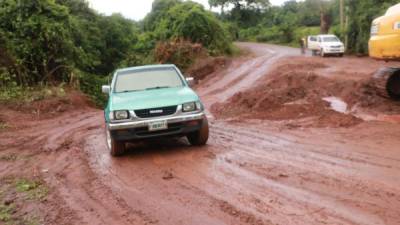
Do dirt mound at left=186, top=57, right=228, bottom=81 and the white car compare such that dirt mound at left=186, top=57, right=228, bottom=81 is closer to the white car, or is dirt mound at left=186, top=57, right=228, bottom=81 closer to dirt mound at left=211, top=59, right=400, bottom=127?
the white car

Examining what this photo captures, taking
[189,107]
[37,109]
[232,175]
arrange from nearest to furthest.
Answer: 1. [232,175]
2. [189,107]
3. [37,109]

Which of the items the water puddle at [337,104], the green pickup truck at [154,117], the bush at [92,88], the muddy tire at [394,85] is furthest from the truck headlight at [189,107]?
the bush at [92,88]

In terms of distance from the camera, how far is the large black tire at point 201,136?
8210 mm

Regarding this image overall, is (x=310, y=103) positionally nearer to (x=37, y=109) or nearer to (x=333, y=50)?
(x=37, y=109)

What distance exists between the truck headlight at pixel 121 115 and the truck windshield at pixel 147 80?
1219 millimetres

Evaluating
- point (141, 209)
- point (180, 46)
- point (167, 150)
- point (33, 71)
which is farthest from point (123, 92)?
point (180, 46)

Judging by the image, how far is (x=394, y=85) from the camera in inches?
458

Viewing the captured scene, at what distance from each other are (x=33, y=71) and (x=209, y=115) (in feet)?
30.5

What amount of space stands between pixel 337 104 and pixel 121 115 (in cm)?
727

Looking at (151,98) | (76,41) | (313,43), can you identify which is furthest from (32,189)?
(313,43)

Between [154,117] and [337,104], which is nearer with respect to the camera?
[154,117]

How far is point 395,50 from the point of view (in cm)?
935

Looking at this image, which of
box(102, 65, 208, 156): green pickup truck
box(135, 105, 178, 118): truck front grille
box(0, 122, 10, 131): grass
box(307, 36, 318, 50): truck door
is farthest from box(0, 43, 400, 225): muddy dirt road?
box(307, 36, 318, 50): truck door

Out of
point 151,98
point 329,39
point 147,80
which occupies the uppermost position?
point 147,80
